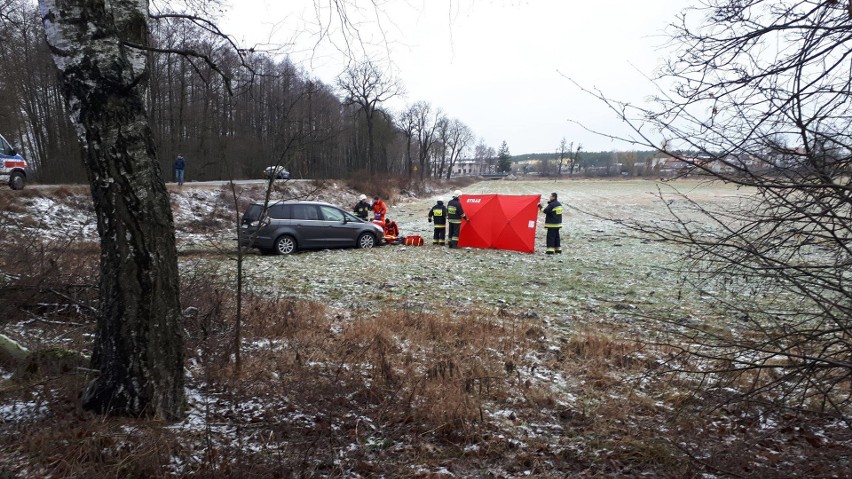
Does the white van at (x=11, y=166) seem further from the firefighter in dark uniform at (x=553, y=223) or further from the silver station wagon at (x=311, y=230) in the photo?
the firefighter in dark uniform at (x=553, y=223)

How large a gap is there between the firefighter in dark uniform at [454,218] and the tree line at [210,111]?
13.7 ft

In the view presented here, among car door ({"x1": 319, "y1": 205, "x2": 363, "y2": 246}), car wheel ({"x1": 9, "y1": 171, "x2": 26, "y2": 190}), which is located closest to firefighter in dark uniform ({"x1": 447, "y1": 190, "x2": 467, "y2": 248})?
car door ({"x1": 319, "y1": 205, "x2": 363, "y2": 246})

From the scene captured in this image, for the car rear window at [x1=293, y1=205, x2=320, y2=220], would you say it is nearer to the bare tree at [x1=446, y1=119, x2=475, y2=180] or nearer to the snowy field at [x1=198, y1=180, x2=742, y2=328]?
the snowy field at [x1=198, y1=180, x2=742, y2=328]

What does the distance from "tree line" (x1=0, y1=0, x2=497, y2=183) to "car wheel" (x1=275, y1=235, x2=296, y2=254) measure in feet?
9.70

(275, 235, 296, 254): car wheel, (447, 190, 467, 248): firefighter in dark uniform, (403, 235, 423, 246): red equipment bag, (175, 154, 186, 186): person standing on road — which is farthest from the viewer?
(175, 154, 186, 186): person standing on road

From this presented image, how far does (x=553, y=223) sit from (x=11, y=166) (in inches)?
792

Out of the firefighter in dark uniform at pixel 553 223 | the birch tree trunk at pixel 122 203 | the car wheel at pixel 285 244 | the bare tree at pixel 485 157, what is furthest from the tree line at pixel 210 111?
the bare tree at pixel 485 157

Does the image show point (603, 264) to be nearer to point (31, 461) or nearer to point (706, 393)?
point (706, 393)

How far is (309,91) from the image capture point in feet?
17.7

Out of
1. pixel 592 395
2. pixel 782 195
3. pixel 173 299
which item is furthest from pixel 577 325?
pixel 173 299

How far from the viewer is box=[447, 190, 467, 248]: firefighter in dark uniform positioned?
15969mm

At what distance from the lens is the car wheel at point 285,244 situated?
14.6m

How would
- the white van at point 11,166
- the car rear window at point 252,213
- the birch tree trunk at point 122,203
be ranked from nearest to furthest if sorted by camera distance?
the birch tree trunk at point 122,203, the car rear window at point 252,213, the white van at point 11,166

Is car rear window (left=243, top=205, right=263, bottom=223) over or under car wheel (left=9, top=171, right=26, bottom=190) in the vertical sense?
under
